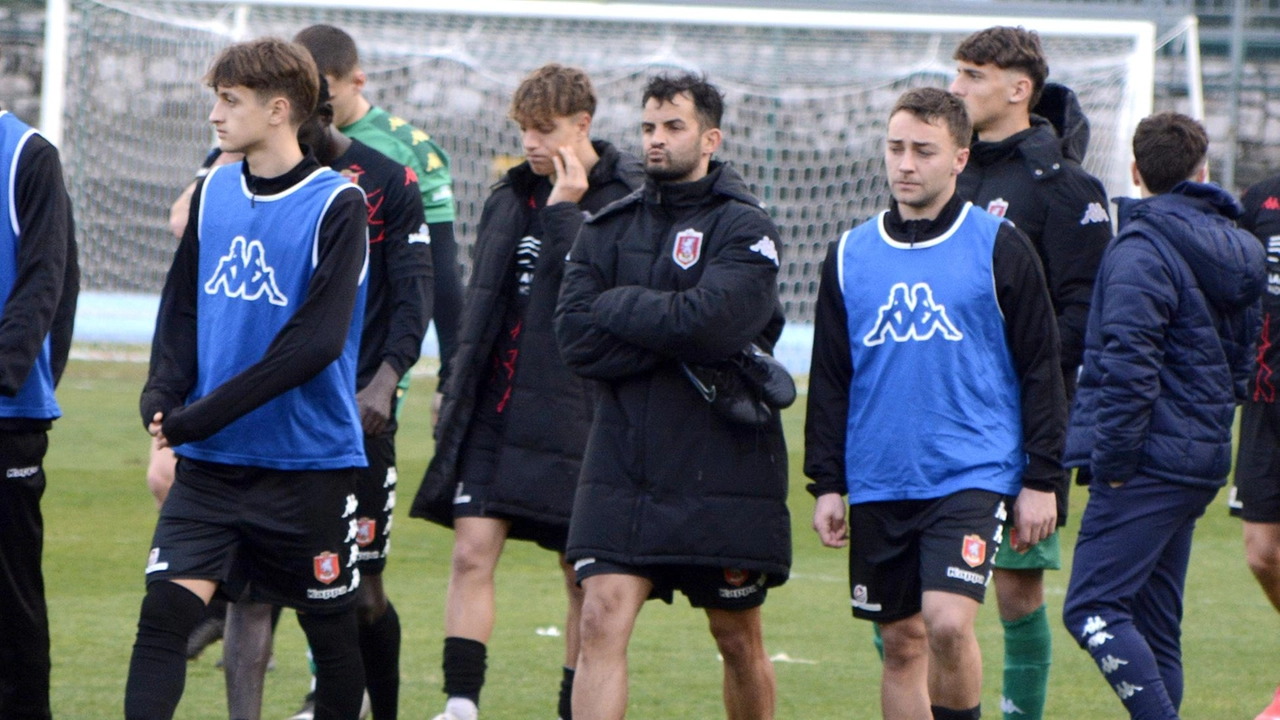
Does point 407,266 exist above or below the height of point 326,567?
above

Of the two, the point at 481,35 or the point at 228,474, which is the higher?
the point at 481,35

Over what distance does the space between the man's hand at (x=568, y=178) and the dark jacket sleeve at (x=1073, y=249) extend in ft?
4.65

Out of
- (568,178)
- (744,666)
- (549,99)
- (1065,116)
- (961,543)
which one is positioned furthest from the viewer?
(1065,116)

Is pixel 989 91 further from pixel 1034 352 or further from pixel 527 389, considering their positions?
pixel 527 389

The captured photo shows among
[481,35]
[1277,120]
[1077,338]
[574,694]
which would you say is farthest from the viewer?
[1277,120]

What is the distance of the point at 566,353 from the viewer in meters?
4.86

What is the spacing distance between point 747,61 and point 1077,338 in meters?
15.2

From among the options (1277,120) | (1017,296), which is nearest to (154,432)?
(1017,296)

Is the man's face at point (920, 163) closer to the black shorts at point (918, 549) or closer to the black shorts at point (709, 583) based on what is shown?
the black shorts at point (918, 549)

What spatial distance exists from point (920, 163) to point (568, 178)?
1.21m

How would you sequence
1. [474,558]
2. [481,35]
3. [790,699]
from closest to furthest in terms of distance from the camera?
[474,558]
[790,699]
[481,35]

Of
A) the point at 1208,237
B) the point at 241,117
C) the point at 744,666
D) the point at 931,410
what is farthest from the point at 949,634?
the point at 241,117

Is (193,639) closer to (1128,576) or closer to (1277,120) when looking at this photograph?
(1128,576)

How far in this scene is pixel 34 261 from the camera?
462 cm
